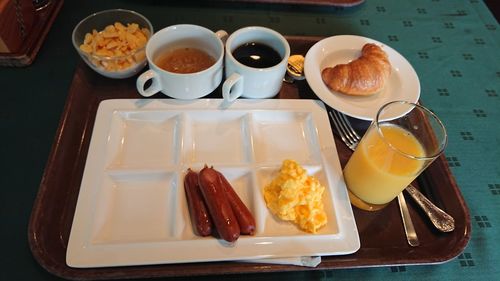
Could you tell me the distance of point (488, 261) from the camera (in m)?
1.08

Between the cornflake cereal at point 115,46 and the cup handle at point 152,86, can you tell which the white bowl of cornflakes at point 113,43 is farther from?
the cup handle at point 152,86

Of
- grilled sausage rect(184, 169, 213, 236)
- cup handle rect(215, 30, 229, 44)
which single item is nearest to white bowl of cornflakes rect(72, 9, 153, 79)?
cup handle rect(215, 30, 229, 44)

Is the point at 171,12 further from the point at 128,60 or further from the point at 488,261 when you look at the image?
the point at 488,261

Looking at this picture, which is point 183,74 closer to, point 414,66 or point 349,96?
point 349,96

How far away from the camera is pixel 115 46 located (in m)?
1.29

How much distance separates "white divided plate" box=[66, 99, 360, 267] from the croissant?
0.13m

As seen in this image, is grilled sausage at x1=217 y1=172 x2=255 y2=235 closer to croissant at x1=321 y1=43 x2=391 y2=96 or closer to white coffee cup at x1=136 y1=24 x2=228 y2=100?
white coffee cup at x1=136 y1=24 x2=228 y2=100

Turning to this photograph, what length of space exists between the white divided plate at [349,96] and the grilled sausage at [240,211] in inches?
19.7

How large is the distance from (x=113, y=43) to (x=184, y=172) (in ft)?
1.93

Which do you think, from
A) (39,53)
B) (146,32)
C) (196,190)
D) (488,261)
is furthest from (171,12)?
(488,261)

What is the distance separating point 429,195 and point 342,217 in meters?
0.34

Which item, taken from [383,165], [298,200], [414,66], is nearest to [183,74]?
[298,200]

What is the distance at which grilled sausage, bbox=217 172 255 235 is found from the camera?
3.14ft

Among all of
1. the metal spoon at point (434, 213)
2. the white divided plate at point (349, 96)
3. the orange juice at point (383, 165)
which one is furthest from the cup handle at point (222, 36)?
the metal spoon at point (434, 213)
